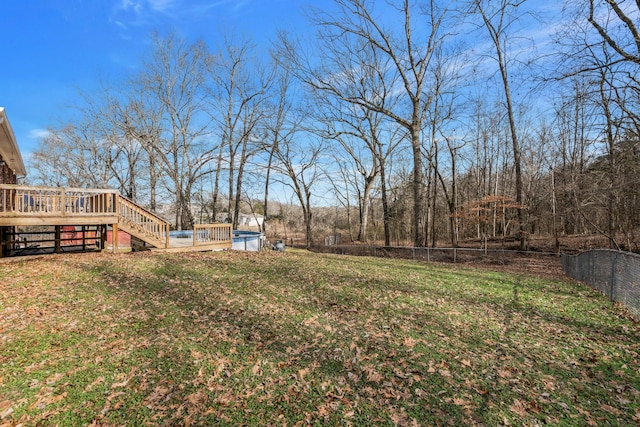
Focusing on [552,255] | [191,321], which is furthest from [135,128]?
[552,255]

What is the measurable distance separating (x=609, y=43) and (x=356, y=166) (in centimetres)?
1837

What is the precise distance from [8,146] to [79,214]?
4.45m

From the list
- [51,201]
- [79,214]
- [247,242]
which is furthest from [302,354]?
[247,242]

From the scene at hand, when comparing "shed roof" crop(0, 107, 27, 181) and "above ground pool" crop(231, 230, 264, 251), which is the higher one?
"shed roof" crop(0, 107, 27, 181)

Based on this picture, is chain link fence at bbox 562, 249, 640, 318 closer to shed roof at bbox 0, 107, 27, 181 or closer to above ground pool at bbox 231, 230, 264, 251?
above ground pool at bbox 231, 230, 264, 251

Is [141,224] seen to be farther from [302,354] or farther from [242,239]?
[302,354]

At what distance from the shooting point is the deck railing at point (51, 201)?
8.61 m

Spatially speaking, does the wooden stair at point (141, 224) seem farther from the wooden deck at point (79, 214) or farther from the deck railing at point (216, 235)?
the deck railing at point (216, 235)

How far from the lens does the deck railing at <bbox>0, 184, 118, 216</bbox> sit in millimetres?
8609

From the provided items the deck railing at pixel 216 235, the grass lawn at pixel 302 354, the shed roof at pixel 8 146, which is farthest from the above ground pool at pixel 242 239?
the grass lawn at pixel 302 354

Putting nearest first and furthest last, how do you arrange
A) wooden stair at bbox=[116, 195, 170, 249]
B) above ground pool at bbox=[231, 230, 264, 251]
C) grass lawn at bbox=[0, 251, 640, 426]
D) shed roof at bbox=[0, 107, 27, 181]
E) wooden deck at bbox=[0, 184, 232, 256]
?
grass lawn at bbox=[0, 251, 640, 426], shed roof at bbox=[0, 107, 27, 181], wooden deck at bbox=[0, 184, 232, 256], wooden stair at bbox=[116, 195, 170, 249], above ground pool at bbox=[231, 230, 264, 251]

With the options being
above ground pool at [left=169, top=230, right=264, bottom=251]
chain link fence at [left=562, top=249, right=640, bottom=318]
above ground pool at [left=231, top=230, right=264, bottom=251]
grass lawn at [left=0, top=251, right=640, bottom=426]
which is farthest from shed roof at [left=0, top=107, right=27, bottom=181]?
chain link fence at [left=562, top=249, right=640, bottom=318]

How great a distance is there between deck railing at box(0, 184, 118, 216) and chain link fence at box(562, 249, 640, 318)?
13344 mm

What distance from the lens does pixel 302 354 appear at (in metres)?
3.83
